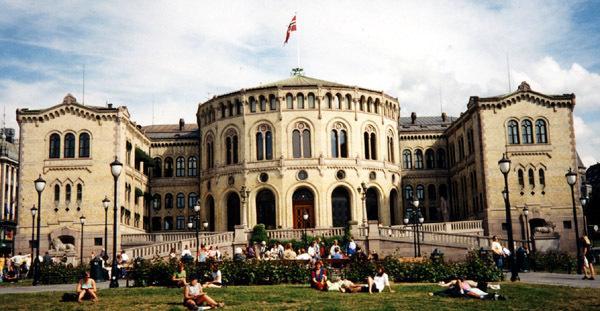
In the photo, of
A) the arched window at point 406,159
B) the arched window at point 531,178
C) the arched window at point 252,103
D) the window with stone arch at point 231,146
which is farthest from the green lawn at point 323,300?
the arched window at point 406,159

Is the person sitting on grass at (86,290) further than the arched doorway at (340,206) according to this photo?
No

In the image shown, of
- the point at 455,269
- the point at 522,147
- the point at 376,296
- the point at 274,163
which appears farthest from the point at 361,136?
the point at 376,296

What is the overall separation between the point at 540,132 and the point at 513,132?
2.43 metres

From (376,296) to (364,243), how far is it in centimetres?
2493

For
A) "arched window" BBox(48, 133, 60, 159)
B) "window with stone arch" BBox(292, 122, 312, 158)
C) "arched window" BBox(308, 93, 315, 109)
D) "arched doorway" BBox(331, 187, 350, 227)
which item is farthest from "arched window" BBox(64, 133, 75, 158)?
"arched doorway" BBox(331, 187, 350, 227)

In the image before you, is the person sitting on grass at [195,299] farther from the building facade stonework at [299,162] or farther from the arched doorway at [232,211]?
the arched doorway at [232,211]

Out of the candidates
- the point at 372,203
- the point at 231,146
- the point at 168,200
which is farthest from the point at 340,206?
the point at 168,200

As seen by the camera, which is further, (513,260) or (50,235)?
(50,235)

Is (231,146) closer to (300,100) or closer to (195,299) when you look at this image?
(300,100)

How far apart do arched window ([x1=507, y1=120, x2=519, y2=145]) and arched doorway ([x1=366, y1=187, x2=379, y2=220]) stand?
528 inches

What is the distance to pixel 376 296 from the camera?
2230cm

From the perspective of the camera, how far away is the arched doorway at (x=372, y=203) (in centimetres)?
6284

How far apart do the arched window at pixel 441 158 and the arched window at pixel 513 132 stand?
13465 mm

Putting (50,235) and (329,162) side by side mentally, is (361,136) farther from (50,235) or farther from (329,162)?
(50,235)
